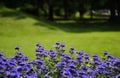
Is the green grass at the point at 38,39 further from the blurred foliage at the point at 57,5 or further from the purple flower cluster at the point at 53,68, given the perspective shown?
the blurred foliage at the point at 57,5

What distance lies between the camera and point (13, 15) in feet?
126

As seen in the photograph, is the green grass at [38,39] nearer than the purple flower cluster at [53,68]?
No

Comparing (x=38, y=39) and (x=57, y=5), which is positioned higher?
(x=38, y=39)

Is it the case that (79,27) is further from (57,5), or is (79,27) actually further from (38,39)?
(38,39)

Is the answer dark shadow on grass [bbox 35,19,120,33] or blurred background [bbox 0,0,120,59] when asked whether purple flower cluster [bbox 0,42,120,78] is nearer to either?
blurred background [bbox 0,0,120,59]

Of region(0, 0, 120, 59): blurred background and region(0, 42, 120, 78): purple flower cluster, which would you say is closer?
region(0, 42, 120, 78): purple flower cluster

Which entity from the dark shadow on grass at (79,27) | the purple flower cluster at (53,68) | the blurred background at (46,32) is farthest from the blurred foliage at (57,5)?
the purple flower cluster at (53,68)

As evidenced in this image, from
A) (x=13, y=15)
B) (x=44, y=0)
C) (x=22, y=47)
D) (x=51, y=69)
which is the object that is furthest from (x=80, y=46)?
(x=44, y=0)

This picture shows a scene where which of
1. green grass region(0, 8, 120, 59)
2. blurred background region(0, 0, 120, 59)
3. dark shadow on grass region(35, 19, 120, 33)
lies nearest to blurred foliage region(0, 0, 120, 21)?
blurred background region(0, 0, 120, 59)

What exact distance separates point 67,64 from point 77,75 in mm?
924

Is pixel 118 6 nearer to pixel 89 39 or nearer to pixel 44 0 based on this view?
pixel 44 0

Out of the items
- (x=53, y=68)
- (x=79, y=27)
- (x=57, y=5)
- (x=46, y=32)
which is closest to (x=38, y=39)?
(x=46, y=32)

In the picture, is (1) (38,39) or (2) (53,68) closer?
(2) (53,68)

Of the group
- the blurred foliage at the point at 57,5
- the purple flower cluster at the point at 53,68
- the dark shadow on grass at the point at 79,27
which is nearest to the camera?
the purple flower cluster at the point at 53,68
